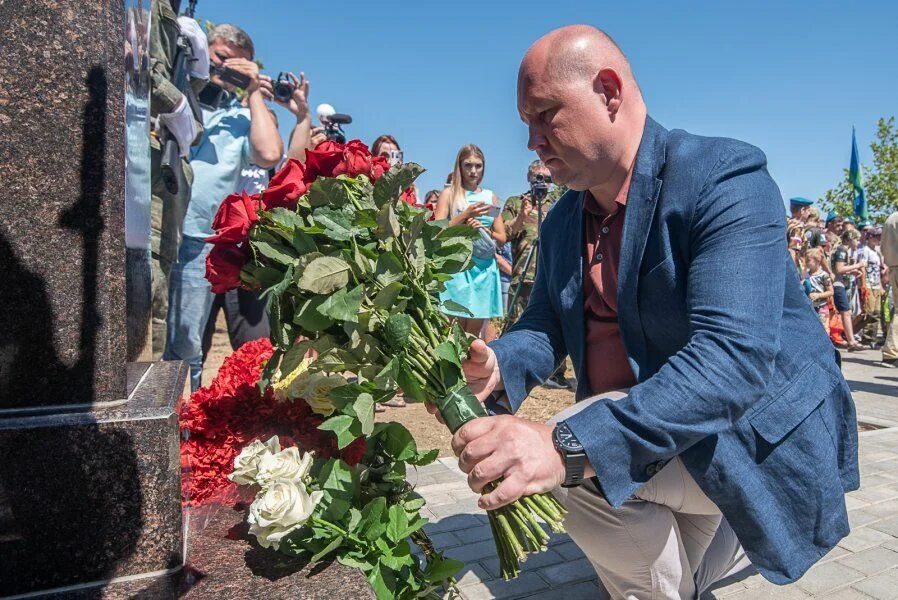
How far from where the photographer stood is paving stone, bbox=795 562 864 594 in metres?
2.58

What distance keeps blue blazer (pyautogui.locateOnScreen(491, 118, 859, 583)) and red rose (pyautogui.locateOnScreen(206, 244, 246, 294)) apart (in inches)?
36.6

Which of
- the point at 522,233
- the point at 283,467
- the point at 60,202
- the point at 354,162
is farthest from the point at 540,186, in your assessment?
the point at 60,202

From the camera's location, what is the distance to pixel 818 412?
73.0 inches

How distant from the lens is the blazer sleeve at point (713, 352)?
4.89 feet

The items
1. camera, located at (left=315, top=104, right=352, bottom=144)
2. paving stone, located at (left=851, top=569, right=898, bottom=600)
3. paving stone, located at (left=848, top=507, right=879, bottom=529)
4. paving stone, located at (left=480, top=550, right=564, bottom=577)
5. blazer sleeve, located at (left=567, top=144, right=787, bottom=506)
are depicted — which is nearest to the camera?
blazer sleeve, located at (left=567, top=144, right=787, bottom=506)

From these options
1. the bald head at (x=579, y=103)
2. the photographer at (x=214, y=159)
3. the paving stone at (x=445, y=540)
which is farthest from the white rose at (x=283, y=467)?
the photographer at (x=214, y=159)

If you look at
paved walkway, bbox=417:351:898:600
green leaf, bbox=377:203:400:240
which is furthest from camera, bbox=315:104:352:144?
green leaf, bbox=377:203:400:240

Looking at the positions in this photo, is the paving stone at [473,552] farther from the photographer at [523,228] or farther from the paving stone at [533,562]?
the photographer at [523,228]

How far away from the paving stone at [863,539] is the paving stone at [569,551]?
49.7 inches

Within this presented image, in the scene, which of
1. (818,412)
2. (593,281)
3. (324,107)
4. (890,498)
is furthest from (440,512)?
(324,107)

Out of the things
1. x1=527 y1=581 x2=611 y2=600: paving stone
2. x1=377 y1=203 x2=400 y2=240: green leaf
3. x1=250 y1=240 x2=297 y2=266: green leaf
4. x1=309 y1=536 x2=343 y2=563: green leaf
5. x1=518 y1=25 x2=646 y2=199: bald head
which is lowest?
x1=527 y1=581 x2=611 y2=600: paving stone

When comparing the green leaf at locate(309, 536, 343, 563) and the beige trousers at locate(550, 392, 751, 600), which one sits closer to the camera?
the green leaf at locate(309, 536, 343, 563)

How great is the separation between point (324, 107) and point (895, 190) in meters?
28.8

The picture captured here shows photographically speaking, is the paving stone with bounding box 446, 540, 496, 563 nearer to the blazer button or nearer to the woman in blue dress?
the blazer button
